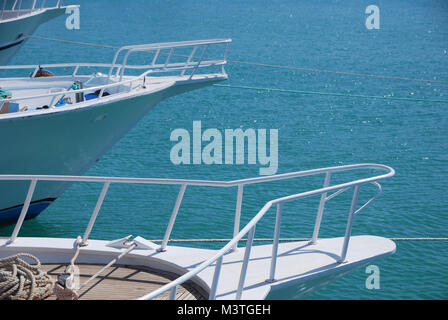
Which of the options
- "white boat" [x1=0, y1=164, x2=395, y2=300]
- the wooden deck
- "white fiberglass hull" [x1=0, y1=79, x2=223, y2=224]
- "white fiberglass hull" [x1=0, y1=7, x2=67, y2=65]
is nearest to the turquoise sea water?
"white fiberglass hull" [x1=0, y1=79, x2=223, y2=224]

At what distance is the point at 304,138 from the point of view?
18391 mm

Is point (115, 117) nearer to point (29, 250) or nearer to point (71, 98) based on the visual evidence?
point (71, 98)

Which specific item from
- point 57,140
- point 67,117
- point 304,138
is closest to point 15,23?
point 304,138

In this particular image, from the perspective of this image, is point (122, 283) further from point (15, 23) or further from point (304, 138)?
point (15, 23)

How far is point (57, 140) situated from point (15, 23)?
31.5ft

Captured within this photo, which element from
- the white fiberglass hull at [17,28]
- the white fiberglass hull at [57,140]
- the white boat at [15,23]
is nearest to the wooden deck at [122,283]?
the white fiberglass hull at [57,140]

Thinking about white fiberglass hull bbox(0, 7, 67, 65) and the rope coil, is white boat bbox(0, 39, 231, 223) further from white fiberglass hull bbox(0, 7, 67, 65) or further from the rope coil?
white fiberglass hull bbox(0, 7, 67, 65)

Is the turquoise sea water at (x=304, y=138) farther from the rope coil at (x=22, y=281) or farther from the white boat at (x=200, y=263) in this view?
the rope coil at (x=22, y=281)

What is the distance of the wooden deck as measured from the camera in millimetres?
5203

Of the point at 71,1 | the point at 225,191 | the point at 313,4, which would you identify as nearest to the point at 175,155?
the point at 225,191

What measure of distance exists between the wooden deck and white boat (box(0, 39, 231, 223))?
14.7ft

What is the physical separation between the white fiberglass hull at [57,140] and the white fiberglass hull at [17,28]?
8.69m

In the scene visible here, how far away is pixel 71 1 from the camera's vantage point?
175ft

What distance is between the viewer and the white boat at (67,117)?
10.2 metres
